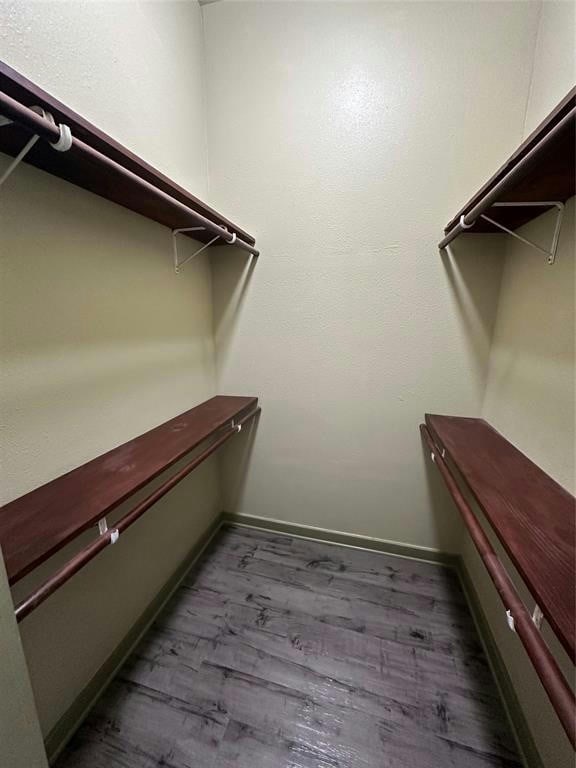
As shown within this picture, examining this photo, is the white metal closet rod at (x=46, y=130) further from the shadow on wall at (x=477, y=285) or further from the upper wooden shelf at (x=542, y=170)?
the shadow on wall at (x=477, y=285)

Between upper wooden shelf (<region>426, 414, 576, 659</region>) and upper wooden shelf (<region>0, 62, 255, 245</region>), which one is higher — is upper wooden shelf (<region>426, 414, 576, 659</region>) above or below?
below

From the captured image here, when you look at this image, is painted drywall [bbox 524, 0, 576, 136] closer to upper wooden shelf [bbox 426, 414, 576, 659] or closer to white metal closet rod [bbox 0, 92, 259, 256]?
upper wooden shelf [bbox 426, 414, 576, 659]

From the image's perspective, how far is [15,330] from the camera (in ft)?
2.56

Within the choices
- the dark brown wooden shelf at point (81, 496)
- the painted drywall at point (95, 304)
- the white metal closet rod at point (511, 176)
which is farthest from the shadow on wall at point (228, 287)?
the white metal closet rod at point (511, 176)

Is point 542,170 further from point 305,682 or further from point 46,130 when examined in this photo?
point 305,682

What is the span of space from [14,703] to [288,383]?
1416mm

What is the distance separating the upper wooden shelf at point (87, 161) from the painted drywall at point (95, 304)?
5cm

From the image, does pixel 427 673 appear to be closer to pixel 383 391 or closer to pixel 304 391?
pixel 383 391

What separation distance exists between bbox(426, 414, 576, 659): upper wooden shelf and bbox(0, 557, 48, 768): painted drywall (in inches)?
37.2

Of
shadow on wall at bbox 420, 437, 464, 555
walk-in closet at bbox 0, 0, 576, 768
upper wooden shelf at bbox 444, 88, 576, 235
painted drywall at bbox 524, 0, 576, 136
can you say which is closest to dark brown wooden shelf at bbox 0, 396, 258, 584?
walk-in closet at bbox 0, 0, 576, 768

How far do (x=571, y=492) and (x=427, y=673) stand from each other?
0.90m

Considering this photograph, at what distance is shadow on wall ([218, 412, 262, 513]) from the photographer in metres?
1.87

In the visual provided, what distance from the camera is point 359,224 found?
147 cm

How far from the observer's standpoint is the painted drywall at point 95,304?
0.79m
